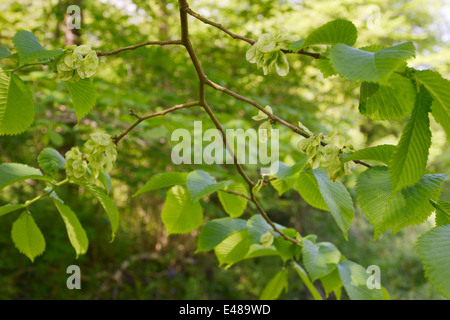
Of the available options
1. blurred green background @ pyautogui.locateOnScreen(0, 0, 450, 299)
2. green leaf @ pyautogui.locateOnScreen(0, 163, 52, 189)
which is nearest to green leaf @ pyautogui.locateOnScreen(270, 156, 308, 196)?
green leaf @ pyautogui.locateOnScreen(0, 163, 52, 189)

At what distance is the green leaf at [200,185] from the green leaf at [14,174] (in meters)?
0.23

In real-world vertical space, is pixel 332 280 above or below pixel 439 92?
below

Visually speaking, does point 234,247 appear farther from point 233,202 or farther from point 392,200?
point 392,200

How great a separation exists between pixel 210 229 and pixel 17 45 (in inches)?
18.6

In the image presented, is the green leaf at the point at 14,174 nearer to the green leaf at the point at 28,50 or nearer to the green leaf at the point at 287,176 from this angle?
the green leaf at the point at 28,50

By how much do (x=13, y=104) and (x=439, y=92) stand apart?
1.64 feet

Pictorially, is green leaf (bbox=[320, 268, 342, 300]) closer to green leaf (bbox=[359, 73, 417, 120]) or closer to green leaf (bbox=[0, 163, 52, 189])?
green leaf (bbox=[359, 73, 417, 120])

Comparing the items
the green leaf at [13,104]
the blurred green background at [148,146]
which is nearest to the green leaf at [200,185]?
the green leaf at [13,104]

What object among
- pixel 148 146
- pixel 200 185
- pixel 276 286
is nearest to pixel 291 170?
pixel 200 185

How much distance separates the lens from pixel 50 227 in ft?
10.2

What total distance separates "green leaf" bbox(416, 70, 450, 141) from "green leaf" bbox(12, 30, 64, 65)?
40 cm

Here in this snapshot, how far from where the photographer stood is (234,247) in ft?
2.37
